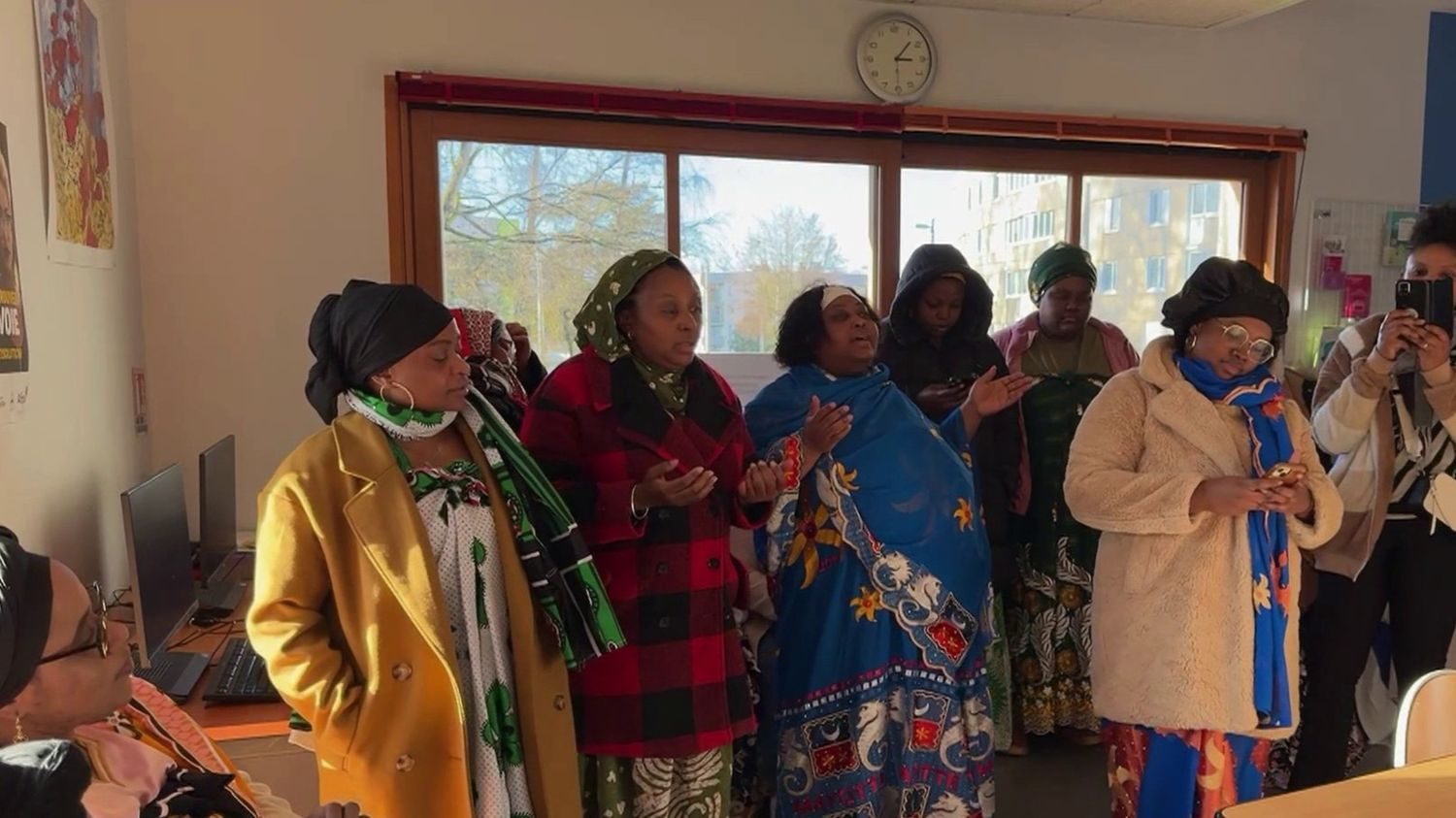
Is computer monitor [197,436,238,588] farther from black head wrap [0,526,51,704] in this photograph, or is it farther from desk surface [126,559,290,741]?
black head wrap [0,526,51,704]

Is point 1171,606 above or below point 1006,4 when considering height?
below

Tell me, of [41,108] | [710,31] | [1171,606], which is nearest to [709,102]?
[710,31]

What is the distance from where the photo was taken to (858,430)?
208cm

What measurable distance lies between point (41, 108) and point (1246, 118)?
402 cm

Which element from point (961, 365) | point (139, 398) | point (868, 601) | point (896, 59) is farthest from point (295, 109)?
point (868, 601)

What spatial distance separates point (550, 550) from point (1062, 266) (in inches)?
73.9

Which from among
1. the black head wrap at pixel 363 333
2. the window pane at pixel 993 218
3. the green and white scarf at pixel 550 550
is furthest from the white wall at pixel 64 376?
the window pane at pixel 993 218

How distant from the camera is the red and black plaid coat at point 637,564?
1.67 meters

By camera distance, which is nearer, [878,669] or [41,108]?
[41,108]

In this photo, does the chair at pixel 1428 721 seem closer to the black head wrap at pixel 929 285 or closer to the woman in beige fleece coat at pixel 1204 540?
the woman in beige fleece coat at pixel 1204 540

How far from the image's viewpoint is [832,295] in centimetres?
212

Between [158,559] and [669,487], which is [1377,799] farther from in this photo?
[158,559]

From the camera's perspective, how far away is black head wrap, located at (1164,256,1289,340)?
1.79 metres

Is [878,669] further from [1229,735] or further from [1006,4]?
[1006,4]
